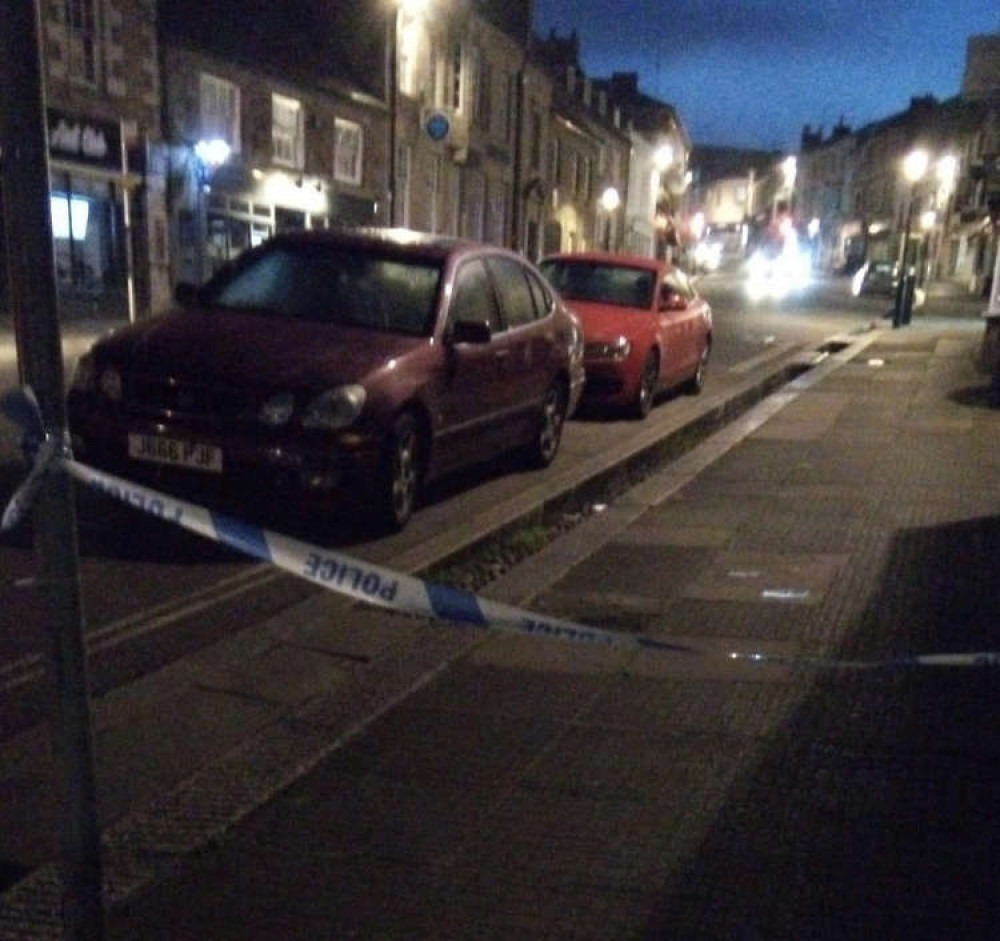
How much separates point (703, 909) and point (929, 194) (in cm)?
7342

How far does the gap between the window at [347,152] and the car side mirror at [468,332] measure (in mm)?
24069

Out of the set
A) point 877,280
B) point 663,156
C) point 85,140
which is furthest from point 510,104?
point 663,156

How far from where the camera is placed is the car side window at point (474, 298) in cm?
823

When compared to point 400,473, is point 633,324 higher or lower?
higher

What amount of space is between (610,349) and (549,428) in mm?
2680

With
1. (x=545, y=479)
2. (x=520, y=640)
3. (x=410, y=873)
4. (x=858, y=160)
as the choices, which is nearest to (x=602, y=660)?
(x=520, y=640)

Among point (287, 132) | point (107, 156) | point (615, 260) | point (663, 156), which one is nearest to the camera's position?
point (615, 260)

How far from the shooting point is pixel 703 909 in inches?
128

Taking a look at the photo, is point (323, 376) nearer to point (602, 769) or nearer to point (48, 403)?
point (602, 769)

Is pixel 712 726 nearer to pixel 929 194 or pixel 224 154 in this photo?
pixel 224 154

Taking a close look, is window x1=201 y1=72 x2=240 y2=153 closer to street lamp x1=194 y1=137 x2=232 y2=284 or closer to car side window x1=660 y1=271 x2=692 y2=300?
street lamp x1=194 y1=137 x2=232 y2=284

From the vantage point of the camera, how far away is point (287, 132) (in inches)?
1123

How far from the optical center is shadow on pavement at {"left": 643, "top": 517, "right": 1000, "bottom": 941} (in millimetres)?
3232

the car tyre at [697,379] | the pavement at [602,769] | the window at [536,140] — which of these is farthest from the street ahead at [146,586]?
the window at [536,140]
